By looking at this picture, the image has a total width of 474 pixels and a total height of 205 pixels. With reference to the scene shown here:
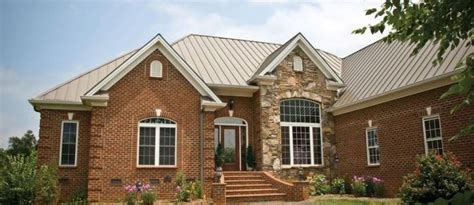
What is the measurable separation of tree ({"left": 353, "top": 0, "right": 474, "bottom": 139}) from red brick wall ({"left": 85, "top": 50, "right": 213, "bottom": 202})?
1129 centimetres

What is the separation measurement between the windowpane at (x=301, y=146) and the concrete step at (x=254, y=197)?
333cm

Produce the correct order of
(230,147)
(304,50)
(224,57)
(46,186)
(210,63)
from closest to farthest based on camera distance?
1. (46,186)
2. (230,147)
3. (304,50)
4. (210,63)
5. (224,57)

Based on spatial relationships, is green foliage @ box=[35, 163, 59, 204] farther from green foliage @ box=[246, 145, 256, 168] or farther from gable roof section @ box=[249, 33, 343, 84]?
gable roof section @ box=[249, 33, 343, 84]

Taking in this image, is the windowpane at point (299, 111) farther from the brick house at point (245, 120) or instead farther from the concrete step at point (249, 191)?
the concrete step at point (249, 191)

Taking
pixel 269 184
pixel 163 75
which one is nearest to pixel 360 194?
pixel 269 184

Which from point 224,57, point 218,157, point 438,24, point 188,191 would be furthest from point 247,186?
point 438,24

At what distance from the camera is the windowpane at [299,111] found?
18266mm

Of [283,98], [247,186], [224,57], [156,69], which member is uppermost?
[224,57]

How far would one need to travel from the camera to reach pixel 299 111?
60.8 feet

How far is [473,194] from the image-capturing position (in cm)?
262

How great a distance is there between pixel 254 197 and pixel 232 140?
4.12 meters

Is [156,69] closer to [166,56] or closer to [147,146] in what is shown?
[166,56]

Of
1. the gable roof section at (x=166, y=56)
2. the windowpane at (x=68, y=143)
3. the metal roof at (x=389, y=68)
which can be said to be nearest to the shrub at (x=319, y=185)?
the metal roof at (x=389, y=68)

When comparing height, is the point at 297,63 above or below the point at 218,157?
above
